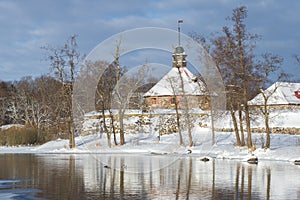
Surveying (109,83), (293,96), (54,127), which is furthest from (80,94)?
(293,96)

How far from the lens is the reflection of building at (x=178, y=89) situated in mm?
25083

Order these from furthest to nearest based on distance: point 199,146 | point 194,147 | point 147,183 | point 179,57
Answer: point 199,146 < point 194,147 < point 179,57 < point 147,183

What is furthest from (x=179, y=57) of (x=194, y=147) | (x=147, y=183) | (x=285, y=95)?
(x=285, y=95)

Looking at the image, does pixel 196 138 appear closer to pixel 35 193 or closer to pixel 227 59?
pixel 227 59

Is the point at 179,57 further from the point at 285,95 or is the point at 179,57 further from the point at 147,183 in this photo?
the point at 285,95

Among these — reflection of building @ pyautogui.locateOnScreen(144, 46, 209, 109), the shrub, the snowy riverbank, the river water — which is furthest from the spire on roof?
the shrub

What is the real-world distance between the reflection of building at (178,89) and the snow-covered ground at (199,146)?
3186mm

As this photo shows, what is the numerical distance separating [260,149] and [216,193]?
20.7 meters

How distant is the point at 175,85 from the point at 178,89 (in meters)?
0.50

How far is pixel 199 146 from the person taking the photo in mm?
40812

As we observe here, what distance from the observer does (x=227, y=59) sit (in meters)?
37.8

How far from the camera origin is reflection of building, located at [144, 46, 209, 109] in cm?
2508

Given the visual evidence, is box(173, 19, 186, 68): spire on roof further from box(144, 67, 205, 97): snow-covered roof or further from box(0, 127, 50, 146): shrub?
box(0, 127, 50, 146): shrub

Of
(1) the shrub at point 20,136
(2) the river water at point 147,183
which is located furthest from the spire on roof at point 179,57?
(1) the shrub at point 20,136
